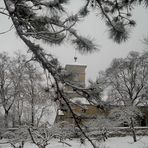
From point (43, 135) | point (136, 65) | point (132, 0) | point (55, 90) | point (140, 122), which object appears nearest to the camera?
point (55, 90)

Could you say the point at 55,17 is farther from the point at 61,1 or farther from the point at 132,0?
the point at 132,0

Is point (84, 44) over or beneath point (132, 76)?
beneath

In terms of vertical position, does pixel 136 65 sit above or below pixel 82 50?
above

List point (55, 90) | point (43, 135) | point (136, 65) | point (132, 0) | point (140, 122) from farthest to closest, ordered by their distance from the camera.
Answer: point (140, 122) < point (136, 65) < point (43, 135) < point (132, 0) < point (55, 90)

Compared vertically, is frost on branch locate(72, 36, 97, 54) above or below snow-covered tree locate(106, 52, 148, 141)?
below

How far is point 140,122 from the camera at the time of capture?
104ft

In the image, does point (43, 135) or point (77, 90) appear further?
point (43, 135)

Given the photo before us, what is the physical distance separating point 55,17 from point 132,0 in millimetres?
1178

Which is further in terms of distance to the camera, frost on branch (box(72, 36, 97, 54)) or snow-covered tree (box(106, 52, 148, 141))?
snow-covered tree (box(106, 52, 148, 141))

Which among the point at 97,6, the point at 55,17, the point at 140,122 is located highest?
the point at 97,6

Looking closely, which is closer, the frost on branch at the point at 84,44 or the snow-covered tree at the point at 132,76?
the frost on branch at the point at 84,44

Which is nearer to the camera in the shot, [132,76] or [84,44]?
[84,44]

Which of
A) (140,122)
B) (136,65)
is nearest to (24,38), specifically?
(136,65)

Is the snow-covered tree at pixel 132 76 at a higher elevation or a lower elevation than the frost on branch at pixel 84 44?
higher
